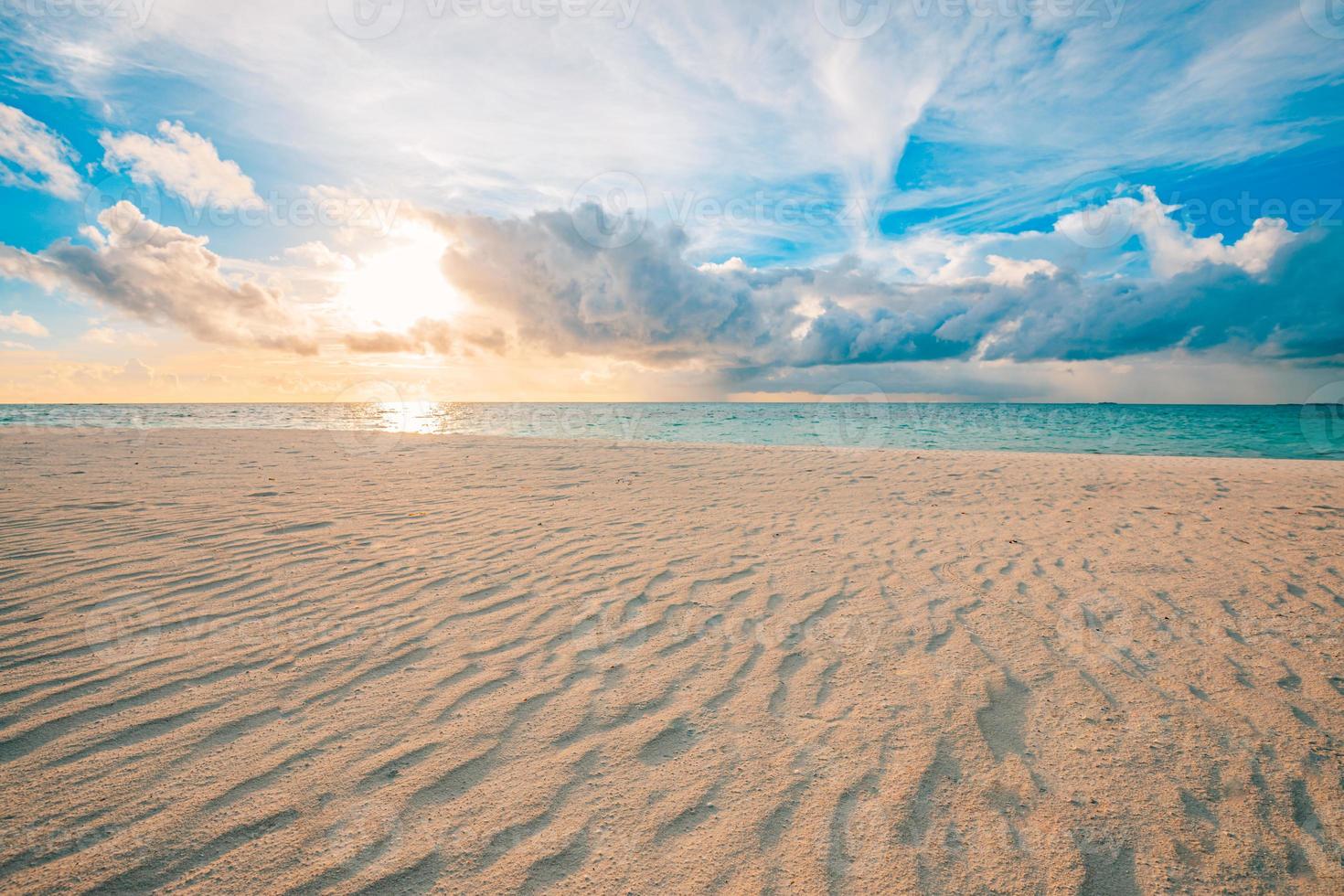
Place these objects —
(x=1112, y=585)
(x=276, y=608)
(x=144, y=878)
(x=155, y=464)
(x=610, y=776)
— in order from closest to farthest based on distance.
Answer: (x=144, y=878)
(x=610, y=776)
(x=276, y=608)
(x=1112, y=585)
(x=155, y=464)

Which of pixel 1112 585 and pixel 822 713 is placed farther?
pixel 1112 585

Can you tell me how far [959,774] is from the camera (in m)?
2.81

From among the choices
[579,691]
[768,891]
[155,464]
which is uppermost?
[155,464]

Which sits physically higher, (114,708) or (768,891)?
(114,708)

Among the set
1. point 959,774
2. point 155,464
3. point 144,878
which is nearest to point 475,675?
point 144,878

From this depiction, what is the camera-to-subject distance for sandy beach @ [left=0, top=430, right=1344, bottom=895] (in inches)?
92.0

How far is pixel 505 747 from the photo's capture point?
297cm

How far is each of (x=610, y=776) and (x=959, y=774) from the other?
5.62 feet

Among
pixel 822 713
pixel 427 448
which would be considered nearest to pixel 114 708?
pixel 822 713

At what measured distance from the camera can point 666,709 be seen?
334 cm

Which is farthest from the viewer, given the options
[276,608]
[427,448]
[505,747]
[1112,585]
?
[427,448]

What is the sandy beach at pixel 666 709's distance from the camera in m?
2.34

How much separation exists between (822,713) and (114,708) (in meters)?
4.04

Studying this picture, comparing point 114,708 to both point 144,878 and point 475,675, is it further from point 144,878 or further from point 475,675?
point 475,675
